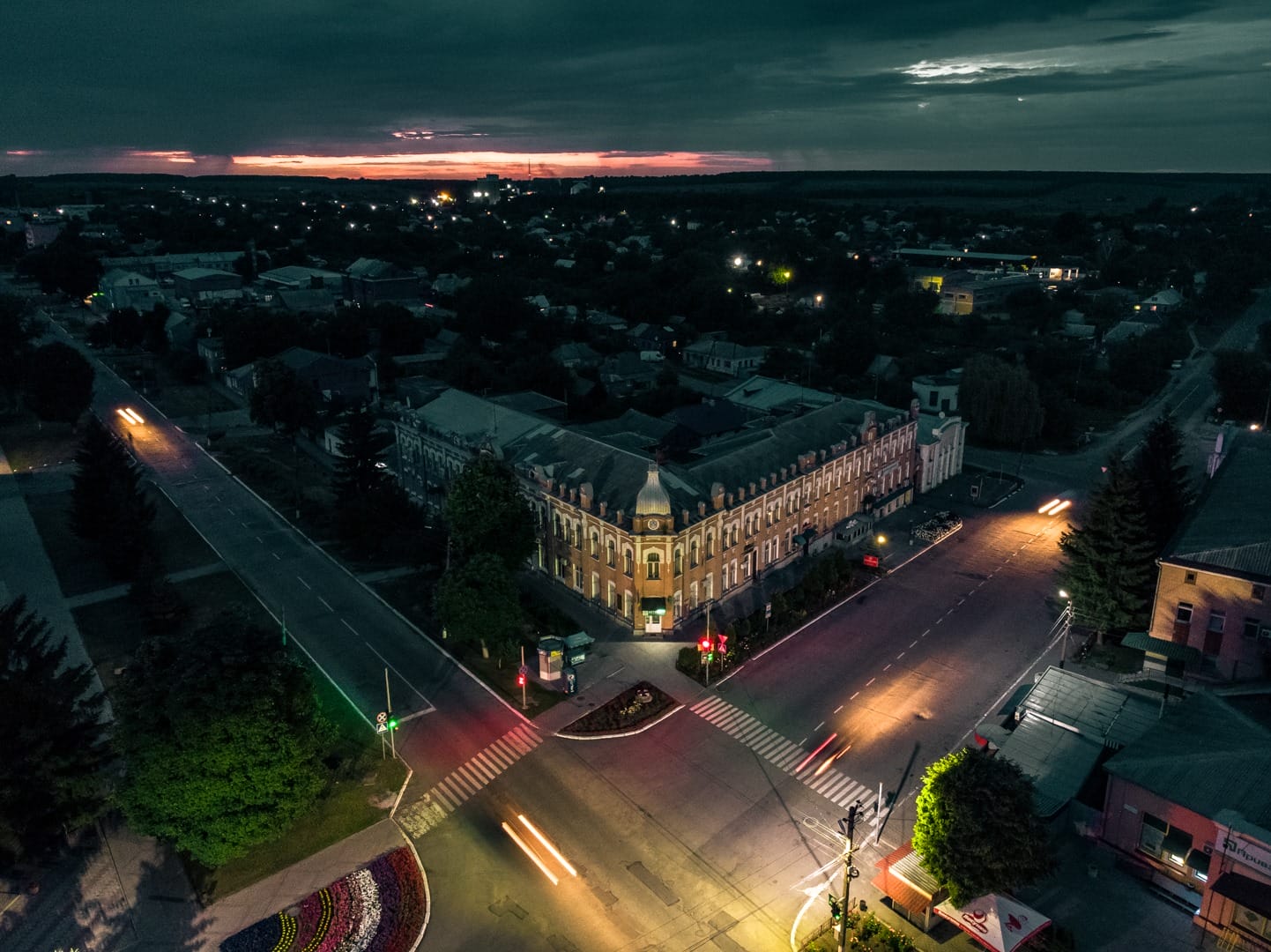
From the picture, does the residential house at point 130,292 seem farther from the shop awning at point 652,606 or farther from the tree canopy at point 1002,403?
the tree canopy at point 1002,403

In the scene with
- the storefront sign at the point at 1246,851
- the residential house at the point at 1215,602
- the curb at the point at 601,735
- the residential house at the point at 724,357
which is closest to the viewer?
the storefront sign at the point at 1246,851

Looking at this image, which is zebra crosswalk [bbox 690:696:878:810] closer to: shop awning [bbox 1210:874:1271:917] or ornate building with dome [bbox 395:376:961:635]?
ornate building with dome [bbox 395:376:961:635]

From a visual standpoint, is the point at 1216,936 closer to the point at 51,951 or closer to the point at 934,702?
the point at 934,702

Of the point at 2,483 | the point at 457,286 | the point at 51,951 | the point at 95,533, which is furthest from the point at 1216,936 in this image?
the point at 457,286

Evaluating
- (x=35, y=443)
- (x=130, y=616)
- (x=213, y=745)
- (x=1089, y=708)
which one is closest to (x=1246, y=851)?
(x=1089, y=708)

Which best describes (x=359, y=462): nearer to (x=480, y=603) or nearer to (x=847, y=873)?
(x=480, y=603)

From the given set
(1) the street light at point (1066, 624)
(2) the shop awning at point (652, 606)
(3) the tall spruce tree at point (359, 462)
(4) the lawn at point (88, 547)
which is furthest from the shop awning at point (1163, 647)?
(4) the lawn at point (88, 547)
